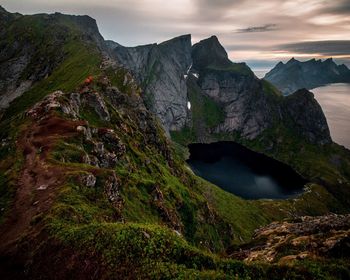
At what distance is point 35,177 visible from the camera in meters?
56.8

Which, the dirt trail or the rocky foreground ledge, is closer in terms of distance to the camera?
the rocky foreground ledge

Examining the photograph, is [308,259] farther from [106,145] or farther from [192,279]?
[106,145]

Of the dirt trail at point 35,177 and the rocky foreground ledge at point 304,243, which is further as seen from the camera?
the dirt trail at point 35,177

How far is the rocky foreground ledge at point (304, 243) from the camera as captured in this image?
117 ft

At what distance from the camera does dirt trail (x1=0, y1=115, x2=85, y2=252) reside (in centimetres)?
4441

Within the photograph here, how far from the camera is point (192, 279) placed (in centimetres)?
2684

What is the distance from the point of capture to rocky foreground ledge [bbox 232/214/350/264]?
35.7 m

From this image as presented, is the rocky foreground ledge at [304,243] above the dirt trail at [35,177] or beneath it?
beneath

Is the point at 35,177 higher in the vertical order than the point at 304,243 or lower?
higher

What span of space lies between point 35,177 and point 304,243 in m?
43.8

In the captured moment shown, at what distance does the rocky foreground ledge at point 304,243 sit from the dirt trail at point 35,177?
29.3 meters

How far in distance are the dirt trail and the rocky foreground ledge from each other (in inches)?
1152

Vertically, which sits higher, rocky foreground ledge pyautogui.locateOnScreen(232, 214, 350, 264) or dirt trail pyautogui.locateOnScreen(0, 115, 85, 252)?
dirt trail pyautogui.locateOnScreen(0, 115, 85, 252)

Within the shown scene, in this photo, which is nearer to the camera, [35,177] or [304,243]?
[304,243]
